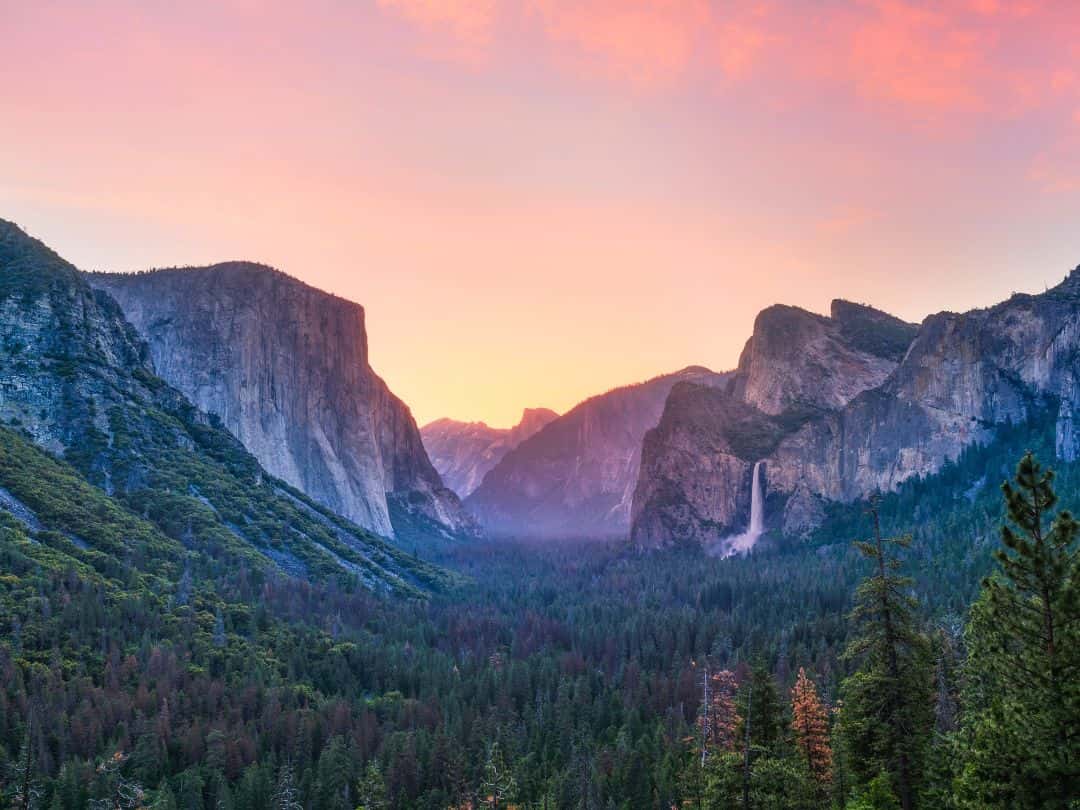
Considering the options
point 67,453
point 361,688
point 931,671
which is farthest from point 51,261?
point 931,671

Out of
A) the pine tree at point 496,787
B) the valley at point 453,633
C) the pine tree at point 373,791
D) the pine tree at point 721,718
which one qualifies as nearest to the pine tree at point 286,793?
the valley at point 453,633

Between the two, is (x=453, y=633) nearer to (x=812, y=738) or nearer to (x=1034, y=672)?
(x=812, y=738)

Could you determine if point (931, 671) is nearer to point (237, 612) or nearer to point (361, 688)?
point (361, 688)

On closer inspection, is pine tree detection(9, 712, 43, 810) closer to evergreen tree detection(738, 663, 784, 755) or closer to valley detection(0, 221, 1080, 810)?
valley detection(0, 221, 1080, 810)

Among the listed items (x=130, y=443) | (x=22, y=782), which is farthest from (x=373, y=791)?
(x=130, y=443)

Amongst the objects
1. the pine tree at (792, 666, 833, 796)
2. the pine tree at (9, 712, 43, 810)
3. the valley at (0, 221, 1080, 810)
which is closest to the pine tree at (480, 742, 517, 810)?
the valley at (0, 221, 1080, 810)

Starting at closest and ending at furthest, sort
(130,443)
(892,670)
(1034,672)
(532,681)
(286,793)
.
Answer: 1. (1034,672)
2. (892,670)
3. (286,793)
4. (532,681)
5. (130,443)
